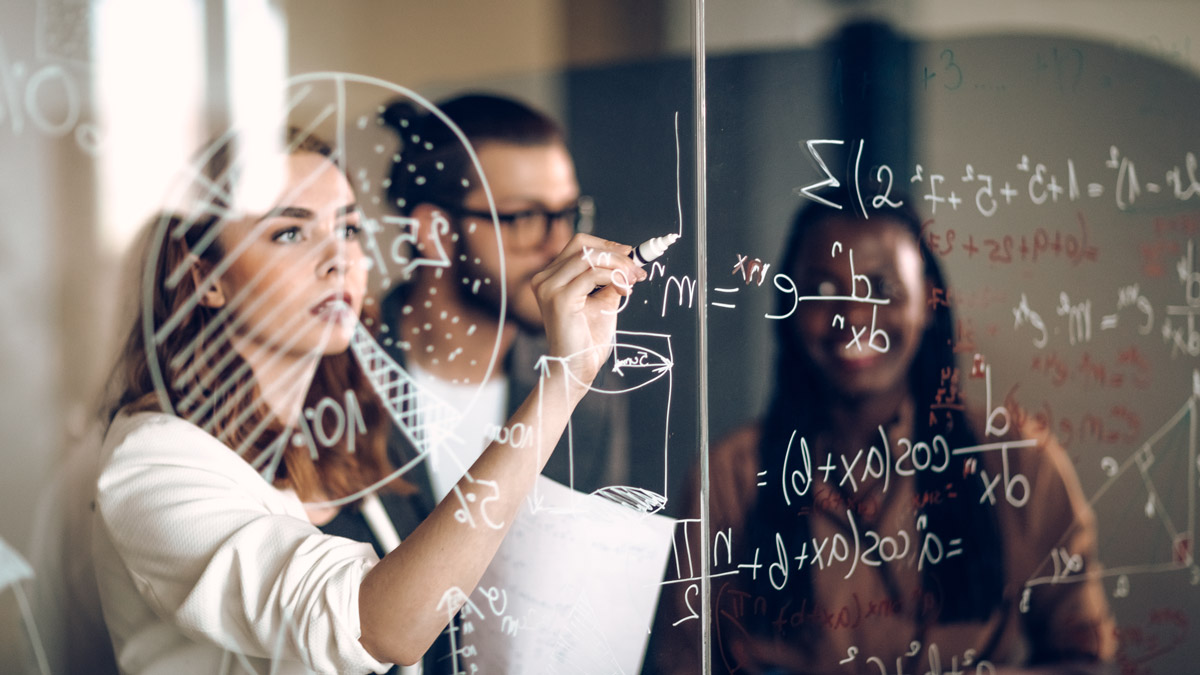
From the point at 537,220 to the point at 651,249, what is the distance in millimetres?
171

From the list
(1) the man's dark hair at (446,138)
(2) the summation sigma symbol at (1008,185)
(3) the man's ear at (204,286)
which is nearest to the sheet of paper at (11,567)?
(3) the man's ear at (204,286)

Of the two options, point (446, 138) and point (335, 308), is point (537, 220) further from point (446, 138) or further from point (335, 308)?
point (335, 308)

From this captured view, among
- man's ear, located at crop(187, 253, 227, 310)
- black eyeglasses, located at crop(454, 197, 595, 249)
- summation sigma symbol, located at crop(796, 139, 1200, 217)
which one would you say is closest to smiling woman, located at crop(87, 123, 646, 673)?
man's ear, located at crop(187, 253, 227, 310)

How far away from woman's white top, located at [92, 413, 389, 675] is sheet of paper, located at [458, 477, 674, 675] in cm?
20

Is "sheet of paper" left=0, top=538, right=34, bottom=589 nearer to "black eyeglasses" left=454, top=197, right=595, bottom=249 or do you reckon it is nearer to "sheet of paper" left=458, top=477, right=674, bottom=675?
→ "sheet of paper" left=458, top=477, right=674, bottom=675

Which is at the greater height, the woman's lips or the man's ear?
the man's ear

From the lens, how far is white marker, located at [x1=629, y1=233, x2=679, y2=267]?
3.61ft

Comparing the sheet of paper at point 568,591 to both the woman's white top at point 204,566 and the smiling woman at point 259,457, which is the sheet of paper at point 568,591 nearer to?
the smiling woman at point 259,457

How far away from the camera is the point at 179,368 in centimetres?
89

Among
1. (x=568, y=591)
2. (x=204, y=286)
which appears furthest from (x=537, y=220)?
(x=568, y=591)

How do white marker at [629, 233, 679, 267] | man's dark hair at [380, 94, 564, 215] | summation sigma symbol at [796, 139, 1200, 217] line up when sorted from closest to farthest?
man's dark hair at [380, 94, 564, 215], white marker at [629, 233, 679, 267], summation sigma symbol at [796, 139, 1200, 217]

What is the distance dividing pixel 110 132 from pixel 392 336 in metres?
0.38

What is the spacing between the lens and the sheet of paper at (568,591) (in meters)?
1.05

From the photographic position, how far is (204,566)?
864 millimetres
